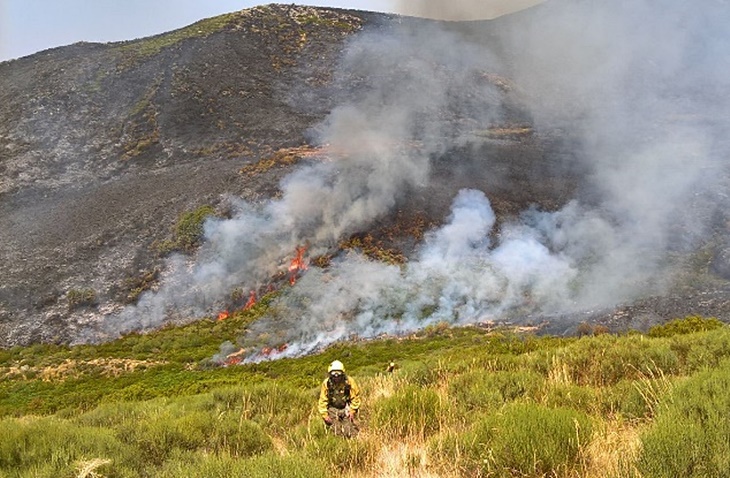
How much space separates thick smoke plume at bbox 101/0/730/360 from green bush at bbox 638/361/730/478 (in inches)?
842

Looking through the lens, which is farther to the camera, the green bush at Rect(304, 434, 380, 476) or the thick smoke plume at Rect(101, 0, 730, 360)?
the thick smoke plume at Rect(101, 0, 730, 360)

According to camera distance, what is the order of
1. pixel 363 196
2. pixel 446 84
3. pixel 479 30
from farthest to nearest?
pixel 479 30 → pixel 446 84 → pixel 363 196

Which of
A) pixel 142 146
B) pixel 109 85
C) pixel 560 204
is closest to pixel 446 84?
pixel 560 204

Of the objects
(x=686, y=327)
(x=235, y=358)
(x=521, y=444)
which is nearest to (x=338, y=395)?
(x=521, y=444)

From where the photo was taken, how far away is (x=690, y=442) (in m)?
3.89

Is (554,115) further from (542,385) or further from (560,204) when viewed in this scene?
(542,385)

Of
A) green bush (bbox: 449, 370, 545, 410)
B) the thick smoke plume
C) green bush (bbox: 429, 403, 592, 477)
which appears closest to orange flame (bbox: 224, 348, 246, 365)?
the thick smoke plume

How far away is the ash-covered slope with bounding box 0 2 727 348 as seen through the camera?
30.0 meters

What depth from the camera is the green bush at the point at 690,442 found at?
369 centimetres

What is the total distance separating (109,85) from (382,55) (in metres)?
31.8

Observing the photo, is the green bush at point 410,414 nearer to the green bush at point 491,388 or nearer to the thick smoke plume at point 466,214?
the green bush at point 491,388

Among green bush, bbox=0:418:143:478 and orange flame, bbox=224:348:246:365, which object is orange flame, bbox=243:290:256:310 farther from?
green bush, bbox=0:418:143:478

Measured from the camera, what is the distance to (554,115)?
5612 centimetres

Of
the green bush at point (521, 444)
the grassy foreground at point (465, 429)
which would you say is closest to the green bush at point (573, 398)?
the grassy foreground at point (465, 429)
